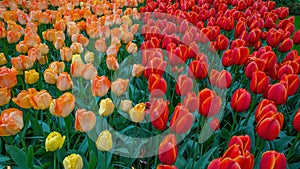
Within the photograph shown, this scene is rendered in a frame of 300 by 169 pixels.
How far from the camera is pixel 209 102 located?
178 cm

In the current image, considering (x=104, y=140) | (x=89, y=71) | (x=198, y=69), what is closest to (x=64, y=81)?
(x=89, y=71)

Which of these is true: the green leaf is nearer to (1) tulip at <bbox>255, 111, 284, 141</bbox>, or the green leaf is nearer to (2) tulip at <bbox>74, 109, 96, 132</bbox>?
(2) tulip at <bbox>74, 109, 96, 132</bbox>

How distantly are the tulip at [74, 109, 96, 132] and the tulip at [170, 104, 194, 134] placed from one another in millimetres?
408

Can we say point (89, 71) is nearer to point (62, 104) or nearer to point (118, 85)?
point (118, 85)

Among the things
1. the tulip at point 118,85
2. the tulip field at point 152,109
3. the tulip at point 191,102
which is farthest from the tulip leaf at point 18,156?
the tulip at point 191,102

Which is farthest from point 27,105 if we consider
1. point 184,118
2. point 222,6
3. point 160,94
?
point 222,6

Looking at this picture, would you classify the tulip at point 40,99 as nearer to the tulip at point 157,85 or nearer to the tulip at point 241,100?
the tulip at point 157,85

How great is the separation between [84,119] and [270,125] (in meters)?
0.89

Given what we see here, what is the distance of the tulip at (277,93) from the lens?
6.59ft

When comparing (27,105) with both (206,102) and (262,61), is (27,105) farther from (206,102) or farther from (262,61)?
(262,61)

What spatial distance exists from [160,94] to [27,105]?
29.7 inches

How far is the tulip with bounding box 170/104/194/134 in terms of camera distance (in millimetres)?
1642

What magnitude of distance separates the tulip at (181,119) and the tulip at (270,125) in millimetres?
341

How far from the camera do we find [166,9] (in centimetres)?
452
